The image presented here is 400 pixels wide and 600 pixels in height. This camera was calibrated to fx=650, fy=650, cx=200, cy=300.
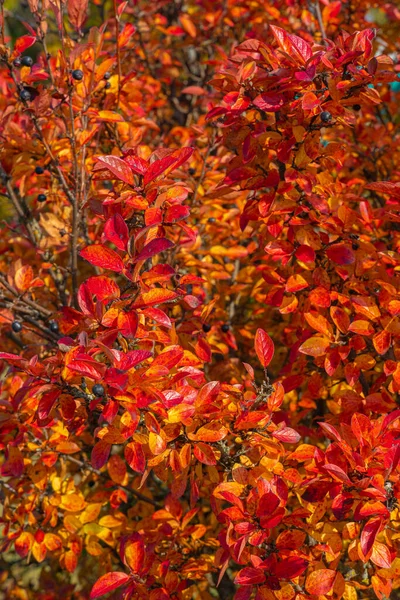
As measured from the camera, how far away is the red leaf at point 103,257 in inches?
50.3

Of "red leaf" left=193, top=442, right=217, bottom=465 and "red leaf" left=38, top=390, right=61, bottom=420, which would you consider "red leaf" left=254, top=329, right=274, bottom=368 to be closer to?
"red leaf" left=193, top=442, right=217, bottom=465

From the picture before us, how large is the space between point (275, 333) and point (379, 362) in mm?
437

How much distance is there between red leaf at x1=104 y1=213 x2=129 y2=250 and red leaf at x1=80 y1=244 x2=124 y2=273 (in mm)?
30

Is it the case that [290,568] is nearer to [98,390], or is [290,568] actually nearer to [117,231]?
[98,390]

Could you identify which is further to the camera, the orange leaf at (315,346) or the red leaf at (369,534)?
the orange leaf at (315,346)

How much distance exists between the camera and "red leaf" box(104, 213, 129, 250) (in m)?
1.30

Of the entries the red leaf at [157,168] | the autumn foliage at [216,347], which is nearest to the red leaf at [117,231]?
the autumn foliage at [216,347]

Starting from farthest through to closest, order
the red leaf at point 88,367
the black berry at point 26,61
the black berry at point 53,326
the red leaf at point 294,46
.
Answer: the black berry at point 26,61, the black berry at point 53,326, the red leaf at point 294,46, the red leaf at point 88,367

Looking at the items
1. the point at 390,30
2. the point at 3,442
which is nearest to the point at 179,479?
the point at 3,442

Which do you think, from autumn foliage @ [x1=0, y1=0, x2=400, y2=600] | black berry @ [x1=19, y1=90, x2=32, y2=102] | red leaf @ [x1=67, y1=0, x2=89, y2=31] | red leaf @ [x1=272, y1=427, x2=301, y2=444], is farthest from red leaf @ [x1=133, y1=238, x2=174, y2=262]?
red leaf @ [x1=67, y1=0, x2=89, y2=31]

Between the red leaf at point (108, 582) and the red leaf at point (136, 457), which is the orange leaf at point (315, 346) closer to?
the red leaf at point (136, 457)

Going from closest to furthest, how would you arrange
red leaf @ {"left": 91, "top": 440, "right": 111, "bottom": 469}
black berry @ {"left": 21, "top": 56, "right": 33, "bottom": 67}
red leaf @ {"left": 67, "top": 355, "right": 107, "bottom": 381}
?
red leaf @ {"left": 67, "top": 355, "right": 107, "bottom": 381}
red leaf @ {"left": 91, "top": 440, "right": 111, "bottom": 469}
black berry @ {"left": 21, "top": 56, "right": 33, "bottom": 67}

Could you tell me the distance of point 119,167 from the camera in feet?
4.39

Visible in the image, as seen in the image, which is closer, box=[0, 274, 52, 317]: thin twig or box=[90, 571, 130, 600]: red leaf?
box=[90, 571, 130, 600]: red leaf
